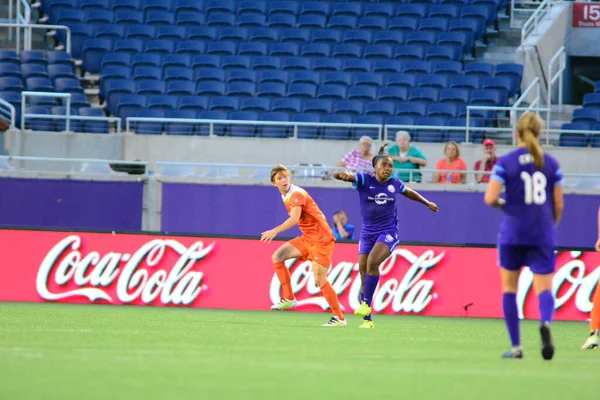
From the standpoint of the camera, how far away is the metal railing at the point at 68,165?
64.7 ft

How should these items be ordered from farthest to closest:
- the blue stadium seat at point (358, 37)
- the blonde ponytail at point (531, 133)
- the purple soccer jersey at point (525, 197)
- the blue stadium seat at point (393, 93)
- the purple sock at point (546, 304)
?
the blue stadium seat at point (358, 37)
the blue stadium seat at point (393, 93)
the purple sock at point (546, 304)
the purple soccer jersey at point (525, 197)
the blonde ponytail at point (531, 133)

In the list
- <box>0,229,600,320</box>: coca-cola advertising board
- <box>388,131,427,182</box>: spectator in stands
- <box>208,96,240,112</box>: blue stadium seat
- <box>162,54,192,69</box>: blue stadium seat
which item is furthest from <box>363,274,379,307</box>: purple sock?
<box>162,54,192,69</box>: blue stadium seat

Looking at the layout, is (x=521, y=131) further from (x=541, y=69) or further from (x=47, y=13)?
(x=47, y=13)

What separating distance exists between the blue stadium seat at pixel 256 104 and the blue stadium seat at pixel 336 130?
4.56ft

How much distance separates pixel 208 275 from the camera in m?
17.9

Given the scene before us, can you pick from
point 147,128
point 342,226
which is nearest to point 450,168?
point 342,226

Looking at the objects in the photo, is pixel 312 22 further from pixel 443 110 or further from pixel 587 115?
pixel 587 115

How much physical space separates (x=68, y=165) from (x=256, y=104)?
4.44 metres

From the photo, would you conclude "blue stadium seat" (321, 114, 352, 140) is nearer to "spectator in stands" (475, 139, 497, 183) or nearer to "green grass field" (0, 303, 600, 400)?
"spectator in stands" (475, 139, 497, 183)

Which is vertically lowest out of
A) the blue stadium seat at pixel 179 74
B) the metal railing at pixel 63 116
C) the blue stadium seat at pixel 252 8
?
the metal railing at pixel 63 116

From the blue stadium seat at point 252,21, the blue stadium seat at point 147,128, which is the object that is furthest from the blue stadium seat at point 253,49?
the blue stadium seat at point 147,128

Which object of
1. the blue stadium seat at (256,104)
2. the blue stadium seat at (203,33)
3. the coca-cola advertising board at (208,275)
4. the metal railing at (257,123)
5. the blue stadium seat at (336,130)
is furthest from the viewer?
the blue stadium seat at (203,33)

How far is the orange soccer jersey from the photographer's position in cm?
1359

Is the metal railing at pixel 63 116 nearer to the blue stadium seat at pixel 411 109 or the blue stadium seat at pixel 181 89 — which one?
the blue stadium seat at pixel 181 89
